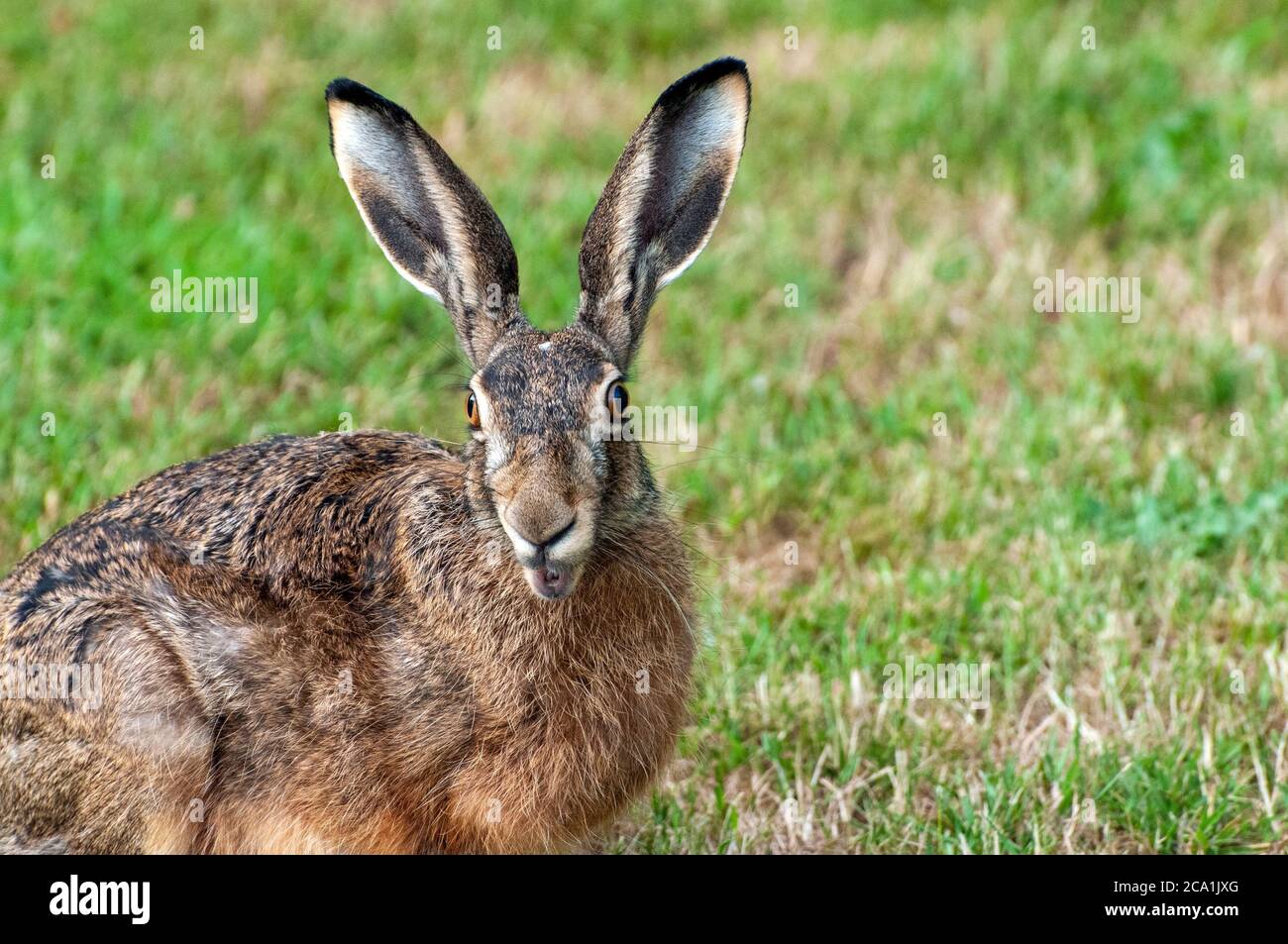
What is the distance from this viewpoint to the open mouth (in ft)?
14.8

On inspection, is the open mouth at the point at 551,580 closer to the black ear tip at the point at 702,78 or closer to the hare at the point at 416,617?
the hare at the point at 416,617

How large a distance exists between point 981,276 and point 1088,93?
1.62 metres

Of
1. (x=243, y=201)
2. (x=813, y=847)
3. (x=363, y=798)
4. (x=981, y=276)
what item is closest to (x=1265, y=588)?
(x=813, y=847)

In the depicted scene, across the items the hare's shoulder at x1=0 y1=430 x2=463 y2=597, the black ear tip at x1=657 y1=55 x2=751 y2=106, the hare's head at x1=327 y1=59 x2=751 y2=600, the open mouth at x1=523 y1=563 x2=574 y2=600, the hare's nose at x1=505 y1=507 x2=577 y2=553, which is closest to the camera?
the hare's nose at x1=505 y1=507 x2=577 y2=553

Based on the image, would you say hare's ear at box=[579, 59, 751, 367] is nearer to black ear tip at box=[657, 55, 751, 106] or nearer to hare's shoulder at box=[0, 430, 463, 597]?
black ear tip at box=[657, 55, 751, 106]

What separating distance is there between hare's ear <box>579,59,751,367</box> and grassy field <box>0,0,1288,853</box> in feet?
3.12

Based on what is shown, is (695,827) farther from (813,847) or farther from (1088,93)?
(1088,93)

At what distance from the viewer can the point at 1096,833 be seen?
17.4ft

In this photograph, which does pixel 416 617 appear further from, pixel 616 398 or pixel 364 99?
pixel 364 99

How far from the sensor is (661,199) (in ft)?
17.3

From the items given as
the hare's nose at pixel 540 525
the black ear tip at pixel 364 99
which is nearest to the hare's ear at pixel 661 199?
the black ear tip at pixel 364 99

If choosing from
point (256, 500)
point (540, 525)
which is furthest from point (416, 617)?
point (540, 525)

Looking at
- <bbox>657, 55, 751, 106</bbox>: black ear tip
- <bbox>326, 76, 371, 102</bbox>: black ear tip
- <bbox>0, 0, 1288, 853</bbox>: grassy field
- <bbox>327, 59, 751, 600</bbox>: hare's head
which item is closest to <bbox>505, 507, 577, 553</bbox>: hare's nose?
<bbox>327, 59, 751, 600</bbox>: hare's head

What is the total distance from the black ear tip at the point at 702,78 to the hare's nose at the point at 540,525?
4.33ft
